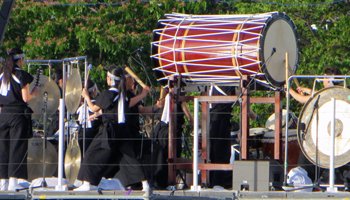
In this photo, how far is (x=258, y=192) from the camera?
12812 mm

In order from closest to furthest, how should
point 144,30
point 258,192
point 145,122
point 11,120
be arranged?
point 258,192 < point 11,120 < point 145,122 < point 144,30

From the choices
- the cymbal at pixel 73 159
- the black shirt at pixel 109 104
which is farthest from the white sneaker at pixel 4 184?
the black shirt at pixel 109 104

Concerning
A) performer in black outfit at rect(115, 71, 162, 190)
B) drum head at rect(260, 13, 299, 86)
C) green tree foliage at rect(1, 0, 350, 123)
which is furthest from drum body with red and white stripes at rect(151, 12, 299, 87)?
green tree foliage at rect(1, 0, 350, 123)

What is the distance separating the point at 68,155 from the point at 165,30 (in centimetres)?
209

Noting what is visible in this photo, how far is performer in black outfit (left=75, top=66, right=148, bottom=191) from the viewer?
1358 cm

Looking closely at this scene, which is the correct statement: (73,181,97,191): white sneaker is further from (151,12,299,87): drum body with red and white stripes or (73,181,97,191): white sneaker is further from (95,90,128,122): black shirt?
(151,12,299,87): drum body with red and white stripes

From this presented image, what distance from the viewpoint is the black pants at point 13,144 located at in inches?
542

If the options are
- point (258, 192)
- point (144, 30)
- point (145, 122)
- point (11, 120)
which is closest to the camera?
point (258, 192)

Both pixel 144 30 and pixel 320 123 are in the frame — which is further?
pixel 144 30

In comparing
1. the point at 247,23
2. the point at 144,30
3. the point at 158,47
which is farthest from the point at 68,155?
the point at 144,30

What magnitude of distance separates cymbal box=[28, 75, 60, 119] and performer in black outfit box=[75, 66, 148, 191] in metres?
1.08

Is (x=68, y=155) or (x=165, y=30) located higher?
(x=165, y=30)

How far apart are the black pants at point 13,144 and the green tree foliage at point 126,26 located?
7643 millimetres

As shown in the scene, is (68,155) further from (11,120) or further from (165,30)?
(165,30)
